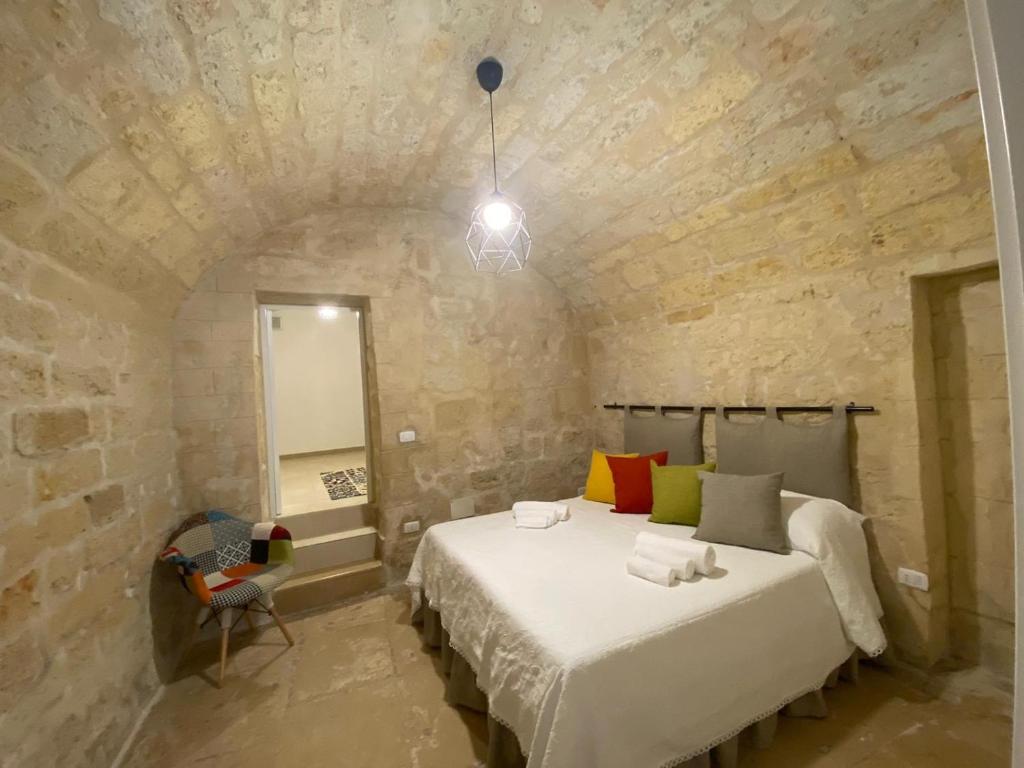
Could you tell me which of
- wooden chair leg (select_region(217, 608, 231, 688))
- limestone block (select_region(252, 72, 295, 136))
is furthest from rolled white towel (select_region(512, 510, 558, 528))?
limestone block (select_region(252, 72, 295, 136))

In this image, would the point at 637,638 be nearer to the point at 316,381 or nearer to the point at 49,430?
the point at 49,430

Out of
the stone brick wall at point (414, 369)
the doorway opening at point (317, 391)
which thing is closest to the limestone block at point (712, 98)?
the stone brick wall at point (414, 369)

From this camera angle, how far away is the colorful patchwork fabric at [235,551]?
2.30m

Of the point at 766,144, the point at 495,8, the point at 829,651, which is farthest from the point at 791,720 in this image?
the point at 495,8

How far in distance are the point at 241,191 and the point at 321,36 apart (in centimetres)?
107

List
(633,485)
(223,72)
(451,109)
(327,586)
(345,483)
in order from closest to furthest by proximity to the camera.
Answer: (223,72) → (451,109) → (633,485) → (327,586) → (345,483)

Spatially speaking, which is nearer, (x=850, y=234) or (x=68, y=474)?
(x=68, y=474)

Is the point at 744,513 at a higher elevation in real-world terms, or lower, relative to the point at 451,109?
lower

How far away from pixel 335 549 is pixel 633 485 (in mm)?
2231

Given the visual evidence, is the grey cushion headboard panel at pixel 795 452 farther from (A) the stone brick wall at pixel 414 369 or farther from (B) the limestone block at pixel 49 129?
(B) the limestone block at pixel 49 129

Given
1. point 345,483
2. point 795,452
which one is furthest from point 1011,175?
point 345,483

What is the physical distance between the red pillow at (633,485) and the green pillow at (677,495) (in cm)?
14

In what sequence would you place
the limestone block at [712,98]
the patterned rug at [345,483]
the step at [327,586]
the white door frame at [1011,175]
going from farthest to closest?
1. the patterned rug at [345,483]
2. the step at [327,586]
3. the limestone block at [712,98]
4. the white door frame at [1011,175]

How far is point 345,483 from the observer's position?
4.55 metres
